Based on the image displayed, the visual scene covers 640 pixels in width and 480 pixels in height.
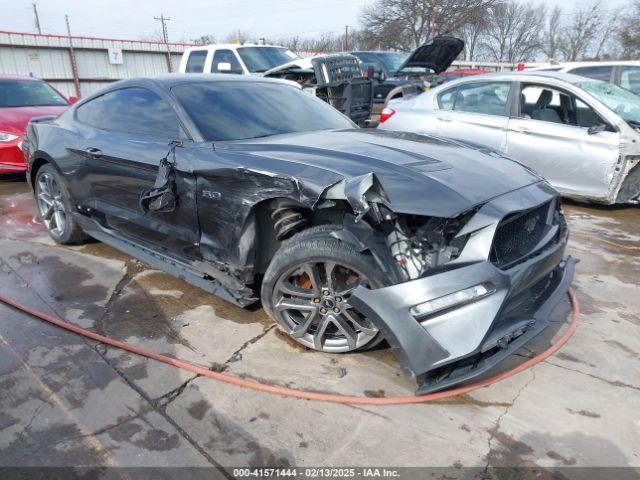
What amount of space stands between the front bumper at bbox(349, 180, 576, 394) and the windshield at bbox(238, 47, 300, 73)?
8.12 m

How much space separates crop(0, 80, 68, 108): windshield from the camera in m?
7.83

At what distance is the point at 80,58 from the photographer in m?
18.3

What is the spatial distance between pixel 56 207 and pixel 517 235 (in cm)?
420

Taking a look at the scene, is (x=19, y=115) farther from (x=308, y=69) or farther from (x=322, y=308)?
(x=322, y=308)

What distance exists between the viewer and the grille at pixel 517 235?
8.05 ft

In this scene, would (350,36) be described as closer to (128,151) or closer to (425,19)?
(425,19)

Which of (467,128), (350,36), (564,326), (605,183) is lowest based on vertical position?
(564,326)

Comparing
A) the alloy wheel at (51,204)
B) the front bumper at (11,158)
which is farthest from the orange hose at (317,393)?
the front bumper at (11,158)

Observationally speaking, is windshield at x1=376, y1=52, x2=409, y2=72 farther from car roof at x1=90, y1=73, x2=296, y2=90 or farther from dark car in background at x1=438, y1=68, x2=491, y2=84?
car roof at x1=90, y1=73, x2=296, y2=90

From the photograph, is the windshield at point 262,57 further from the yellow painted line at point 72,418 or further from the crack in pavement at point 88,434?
the crack in pavement at point 88,434

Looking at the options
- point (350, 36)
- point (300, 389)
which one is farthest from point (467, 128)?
point (350, 36)

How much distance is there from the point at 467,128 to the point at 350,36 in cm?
4636

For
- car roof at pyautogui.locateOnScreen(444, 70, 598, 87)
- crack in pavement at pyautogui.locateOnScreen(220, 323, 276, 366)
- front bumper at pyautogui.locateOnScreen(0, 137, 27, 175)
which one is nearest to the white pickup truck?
car roof at pyautogui.locateOnScreen(444, 70, 598, 87)

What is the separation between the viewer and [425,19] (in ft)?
111
